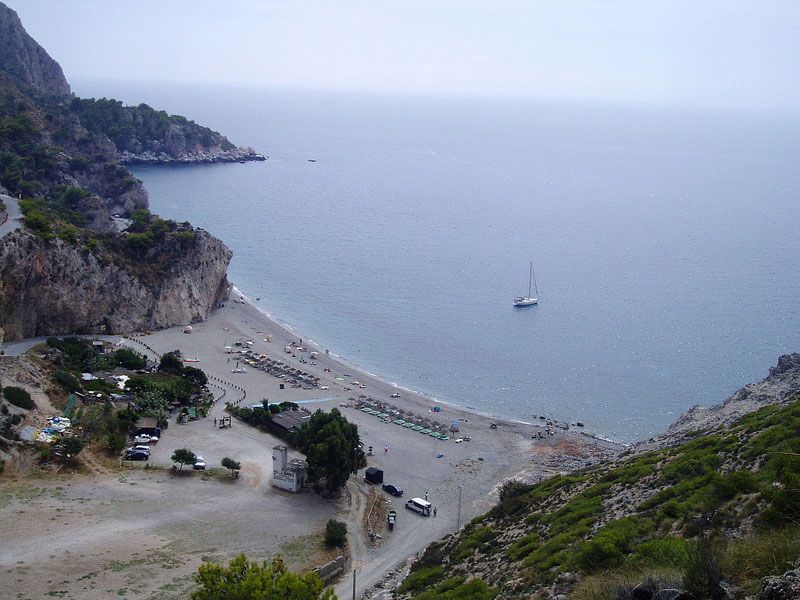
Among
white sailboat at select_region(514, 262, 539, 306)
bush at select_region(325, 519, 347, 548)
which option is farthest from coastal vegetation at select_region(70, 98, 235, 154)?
bush at select_region(325, 519, 347, 548)

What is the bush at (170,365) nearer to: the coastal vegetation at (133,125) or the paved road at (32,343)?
the paved road at (32,343)

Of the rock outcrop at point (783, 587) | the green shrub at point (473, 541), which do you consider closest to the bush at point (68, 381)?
the green shrub at point (473, 541)

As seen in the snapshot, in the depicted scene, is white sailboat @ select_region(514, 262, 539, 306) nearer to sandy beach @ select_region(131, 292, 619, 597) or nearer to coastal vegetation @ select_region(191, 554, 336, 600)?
sandy beach @ select_region(131, 292, 619, 597)

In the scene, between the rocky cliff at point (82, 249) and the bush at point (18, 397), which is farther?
the rocky cliff at point (82, 249)

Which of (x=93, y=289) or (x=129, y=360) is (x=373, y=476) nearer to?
(x=129, y=360)

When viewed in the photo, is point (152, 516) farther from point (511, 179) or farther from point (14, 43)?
point (511, 179)

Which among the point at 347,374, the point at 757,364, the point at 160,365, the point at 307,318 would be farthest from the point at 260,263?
the point at 757,364

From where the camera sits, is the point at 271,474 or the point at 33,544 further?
the point at 271,474
